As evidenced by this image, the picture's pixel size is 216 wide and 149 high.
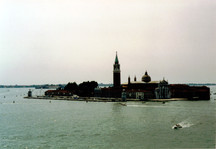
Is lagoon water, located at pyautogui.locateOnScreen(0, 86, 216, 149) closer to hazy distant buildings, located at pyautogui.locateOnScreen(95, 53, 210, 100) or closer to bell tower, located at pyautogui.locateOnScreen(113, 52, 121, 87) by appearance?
hazy distant buildings, located at pyautogui.locateOnScreen(95, 53, 210, 100)

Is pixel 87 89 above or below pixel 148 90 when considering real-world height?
above

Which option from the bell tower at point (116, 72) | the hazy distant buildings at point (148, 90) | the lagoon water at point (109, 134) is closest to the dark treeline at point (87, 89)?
the hazy distant buildings at point (148, 90)

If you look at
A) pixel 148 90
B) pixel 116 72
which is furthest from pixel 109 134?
pixel 116 72

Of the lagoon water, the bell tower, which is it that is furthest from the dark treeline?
the lagoon water

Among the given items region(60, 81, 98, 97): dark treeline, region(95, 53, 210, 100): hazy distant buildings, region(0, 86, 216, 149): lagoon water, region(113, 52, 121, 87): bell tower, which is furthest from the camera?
region(60, 81, 98, 97): dark treeline

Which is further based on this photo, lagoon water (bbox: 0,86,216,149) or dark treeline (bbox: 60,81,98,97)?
dark treeline (bbox: 60,81,98,97)

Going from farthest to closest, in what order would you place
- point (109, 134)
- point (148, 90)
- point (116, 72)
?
point (116, 72) < point (148, 90) < point (109, 134)

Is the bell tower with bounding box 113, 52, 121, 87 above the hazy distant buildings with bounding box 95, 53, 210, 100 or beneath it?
above

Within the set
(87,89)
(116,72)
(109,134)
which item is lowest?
(109,134)

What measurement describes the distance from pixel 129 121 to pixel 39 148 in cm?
1653

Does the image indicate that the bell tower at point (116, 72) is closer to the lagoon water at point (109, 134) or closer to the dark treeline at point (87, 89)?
the dark treeline at point (87, 89)

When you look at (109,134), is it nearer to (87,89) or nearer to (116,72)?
(116,72)

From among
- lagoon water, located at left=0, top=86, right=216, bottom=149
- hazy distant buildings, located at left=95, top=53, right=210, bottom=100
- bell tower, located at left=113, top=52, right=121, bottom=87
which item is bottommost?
lagoon water, located at left=0, top=86, right=216, bottom=149

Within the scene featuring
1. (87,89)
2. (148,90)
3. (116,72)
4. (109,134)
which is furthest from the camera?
(87,89)
